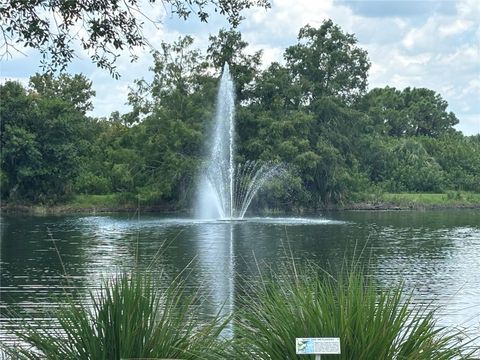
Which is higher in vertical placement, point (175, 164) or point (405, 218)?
point (175, 164)

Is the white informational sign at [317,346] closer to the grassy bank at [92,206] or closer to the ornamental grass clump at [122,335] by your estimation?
the ornamental grass clump at [122,335]

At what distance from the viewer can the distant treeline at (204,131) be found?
4941 centimetres

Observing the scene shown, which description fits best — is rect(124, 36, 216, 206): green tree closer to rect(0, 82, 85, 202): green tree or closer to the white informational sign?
rect(0, 82, 85, 202): green tree

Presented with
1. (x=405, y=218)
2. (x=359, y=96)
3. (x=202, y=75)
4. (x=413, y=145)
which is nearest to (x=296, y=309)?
(x=405, y=218)

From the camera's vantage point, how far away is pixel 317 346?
12.2 ft

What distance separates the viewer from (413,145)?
219 ft

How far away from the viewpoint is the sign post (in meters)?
3.70

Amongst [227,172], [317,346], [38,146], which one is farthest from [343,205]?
[317,346]

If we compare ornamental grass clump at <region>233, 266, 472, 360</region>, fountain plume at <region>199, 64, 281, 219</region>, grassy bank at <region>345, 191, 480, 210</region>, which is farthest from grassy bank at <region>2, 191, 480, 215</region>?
ornamental grass clump at <region>233, 266, 472, 360</region>

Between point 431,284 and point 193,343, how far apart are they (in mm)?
14291

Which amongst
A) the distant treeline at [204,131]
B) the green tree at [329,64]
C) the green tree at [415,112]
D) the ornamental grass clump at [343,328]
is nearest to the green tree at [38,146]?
the distant treeline at [204,131]

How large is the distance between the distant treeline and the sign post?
42413 millimetres

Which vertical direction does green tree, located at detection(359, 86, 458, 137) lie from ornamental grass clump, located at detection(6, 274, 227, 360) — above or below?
above

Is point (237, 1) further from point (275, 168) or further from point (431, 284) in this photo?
point (275, 168)
